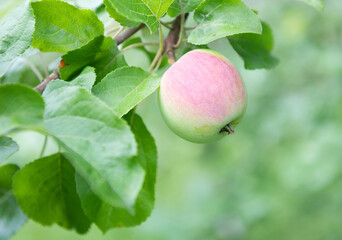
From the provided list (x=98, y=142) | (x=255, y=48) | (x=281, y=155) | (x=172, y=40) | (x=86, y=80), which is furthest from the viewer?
(x=281, y=155)

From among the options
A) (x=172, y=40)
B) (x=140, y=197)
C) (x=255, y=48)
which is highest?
(x=172, y=40)

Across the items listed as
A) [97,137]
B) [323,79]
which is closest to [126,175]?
[97,137]

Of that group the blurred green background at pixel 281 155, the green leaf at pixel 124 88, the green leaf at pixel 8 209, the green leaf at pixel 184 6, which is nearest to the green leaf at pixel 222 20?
the green leaf at pixel 184 6

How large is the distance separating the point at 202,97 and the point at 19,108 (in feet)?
1.23

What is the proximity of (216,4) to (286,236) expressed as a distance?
2707mm

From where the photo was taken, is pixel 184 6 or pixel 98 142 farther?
pixel 184 6

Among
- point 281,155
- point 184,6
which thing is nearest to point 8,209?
point 184,6

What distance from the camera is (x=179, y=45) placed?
1.08 m

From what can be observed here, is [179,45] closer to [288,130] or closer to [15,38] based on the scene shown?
[15,38]

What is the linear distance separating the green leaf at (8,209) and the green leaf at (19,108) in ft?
1.62

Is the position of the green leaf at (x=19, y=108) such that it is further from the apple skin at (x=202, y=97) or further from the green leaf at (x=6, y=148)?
the apple skin at (x=202, y=97)

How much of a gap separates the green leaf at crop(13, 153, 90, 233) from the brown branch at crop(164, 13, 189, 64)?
385 millimetres

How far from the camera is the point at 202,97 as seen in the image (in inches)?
35.5

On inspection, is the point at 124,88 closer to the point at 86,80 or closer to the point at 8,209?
the point at 86,80
